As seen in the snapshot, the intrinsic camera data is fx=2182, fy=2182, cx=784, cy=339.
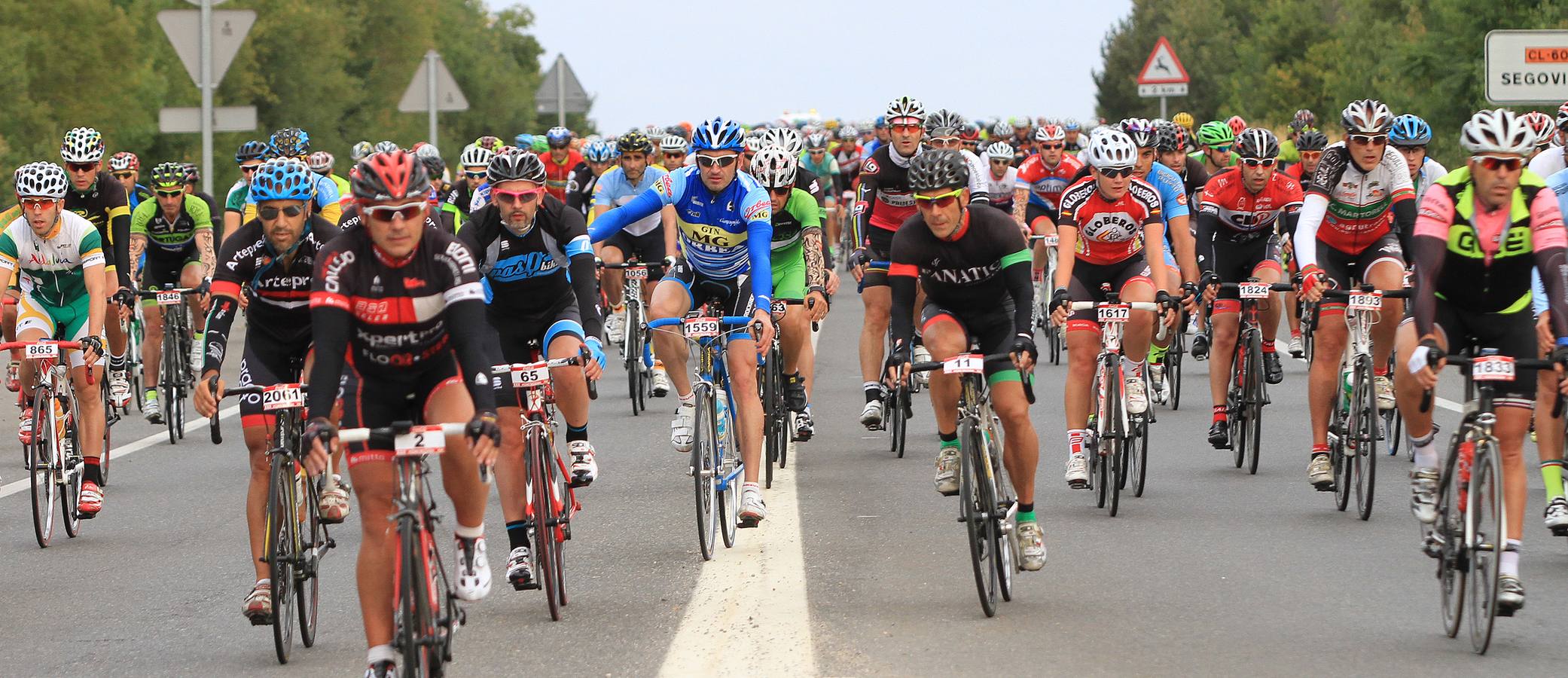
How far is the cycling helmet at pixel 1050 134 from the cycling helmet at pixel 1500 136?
10252 millimetres

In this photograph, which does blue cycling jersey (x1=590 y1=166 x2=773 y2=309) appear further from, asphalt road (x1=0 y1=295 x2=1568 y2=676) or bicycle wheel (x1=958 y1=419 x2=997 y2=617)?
bicycle wheel (x1=958 y1=419 x2=997 y2=617)

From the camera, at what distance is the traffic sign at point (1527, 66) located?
20.2 meters

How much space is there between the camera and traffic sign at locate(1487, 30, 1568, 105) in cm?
2017

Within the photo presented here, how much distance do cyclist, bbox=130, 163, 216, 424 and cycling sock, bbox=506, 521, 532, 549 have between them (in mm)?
7915

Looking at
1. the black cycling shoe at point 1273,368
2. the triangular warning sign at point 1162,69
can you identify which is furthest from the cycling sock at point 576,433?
the triangular warning sign at point 1162,69

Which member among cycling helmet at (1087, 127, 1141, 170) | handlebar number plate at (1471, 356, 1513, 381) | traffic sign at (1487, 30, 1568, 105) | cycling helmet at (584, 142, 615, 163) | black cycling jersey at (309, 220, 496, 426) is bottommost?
handlebar number plate at (1471, 356, 1513, 381)

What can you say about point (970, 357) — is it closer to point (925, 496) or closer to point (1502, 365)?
point (1502, 365)

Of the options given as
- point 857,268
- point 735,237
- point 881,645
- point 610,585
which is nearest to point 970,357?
point 881,645

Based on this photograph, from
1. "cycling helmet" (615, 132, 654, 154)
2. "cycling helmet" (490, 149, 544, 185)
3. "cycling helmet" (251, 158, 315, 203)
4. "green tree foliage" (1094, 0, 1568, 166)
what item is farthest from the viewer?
"green tree foliage" (1094, 0, 1568, 166)

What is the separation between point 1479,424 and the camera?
784 cm

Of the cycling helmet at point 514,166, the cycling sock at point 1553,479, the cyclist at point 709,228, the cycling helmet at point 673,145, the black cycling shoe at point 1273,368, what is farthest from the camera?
the cycling helmet at point 673,145

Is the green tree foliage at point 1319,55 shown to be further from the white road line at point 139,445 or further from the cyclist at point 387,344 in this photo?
the cyclist at point 387,344

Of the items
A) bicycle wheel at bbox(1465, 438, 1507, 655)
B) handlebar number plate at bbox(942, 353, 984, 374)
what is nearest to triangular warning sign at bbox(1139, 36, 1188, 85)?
handlebar number plate at bbox(942, 353, 984, 374)

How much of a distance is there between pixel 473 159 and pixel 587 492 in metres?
2.91
